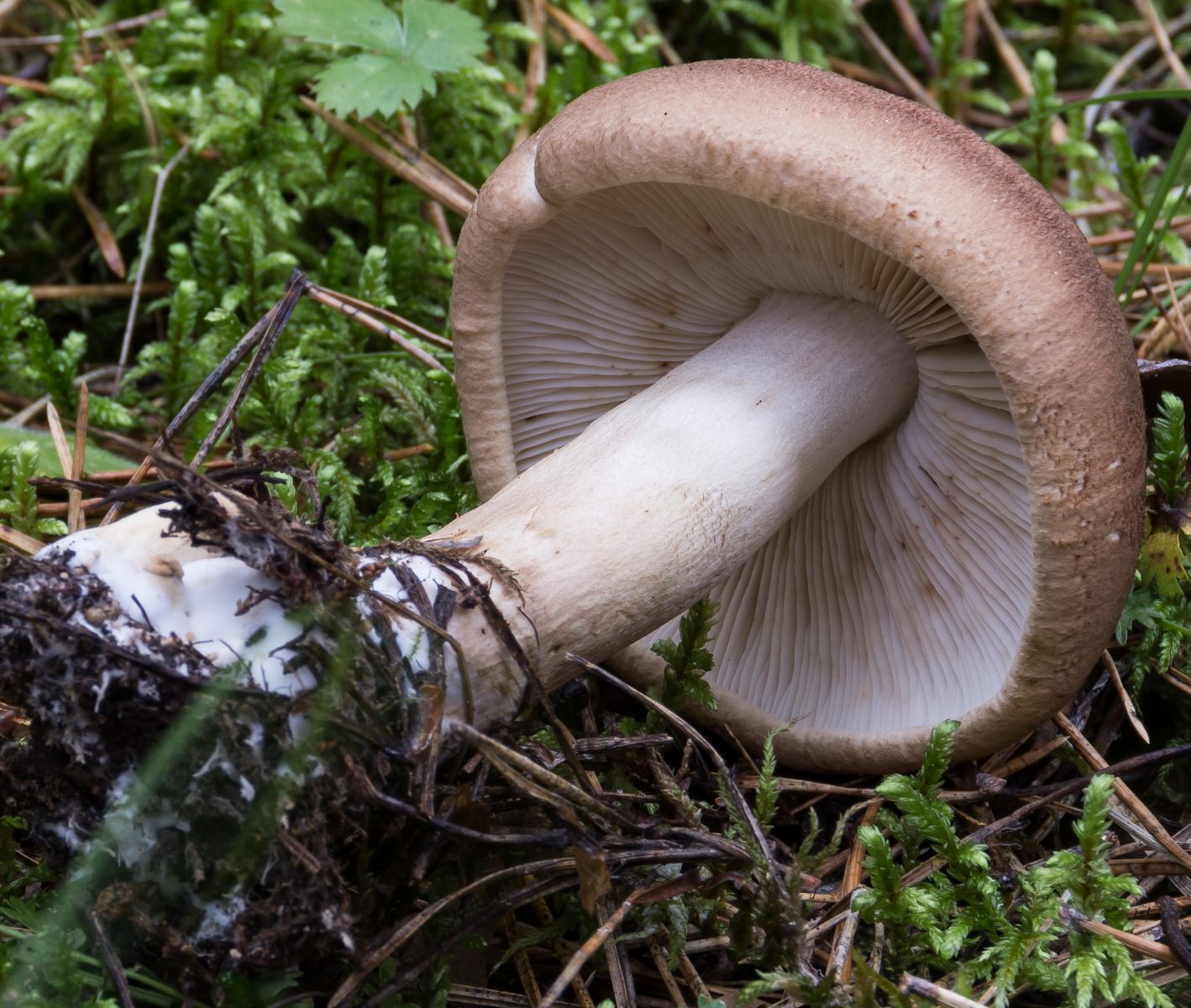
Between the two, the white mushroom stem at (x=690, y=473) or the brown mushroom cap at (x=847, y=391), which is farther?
the white mushroom stem at (x=690, y=473)

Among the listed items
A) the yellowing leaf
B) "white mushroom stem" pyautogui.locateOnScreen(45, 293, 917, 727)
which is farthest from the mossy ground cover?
"white mushroom stem" pyautogui.locateOnScreen(45, 293, 917, 727)

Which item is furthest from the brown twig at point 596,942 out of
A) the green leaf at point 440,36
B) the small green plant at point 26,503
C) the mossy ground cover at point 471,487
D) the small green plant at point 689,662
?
the green leaf at point 440,36

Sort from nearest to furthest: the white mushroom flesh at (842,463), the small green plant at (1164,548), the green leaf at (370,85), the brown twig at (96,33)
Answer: the white mushroom flesh at (842,463) < the small green plant at (1164,548) < the green leaf at (370,85) < the brown twig at (96,33)

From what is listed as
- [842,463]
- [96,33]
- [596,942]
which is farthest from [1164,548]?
[96,33]

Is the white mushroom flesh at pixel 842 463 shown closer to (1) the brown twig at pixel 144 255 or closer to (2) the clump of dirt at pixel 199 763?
(2) the clump of dirt at pixel 199 763

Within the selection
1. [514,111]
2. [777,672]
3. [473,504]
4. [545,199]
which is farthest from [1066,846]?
[514,111]

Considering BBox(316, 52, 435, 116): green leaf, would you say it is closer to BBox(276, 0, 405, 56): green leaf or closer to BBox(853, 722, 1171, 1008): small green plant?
BBox(276, 0, 405, 56): green leaf

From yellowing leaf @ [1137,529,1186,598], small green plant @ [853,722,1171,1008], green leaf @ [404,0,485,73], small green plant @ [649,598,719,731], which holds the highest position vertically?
green leaf @ [404,0,485,73]
